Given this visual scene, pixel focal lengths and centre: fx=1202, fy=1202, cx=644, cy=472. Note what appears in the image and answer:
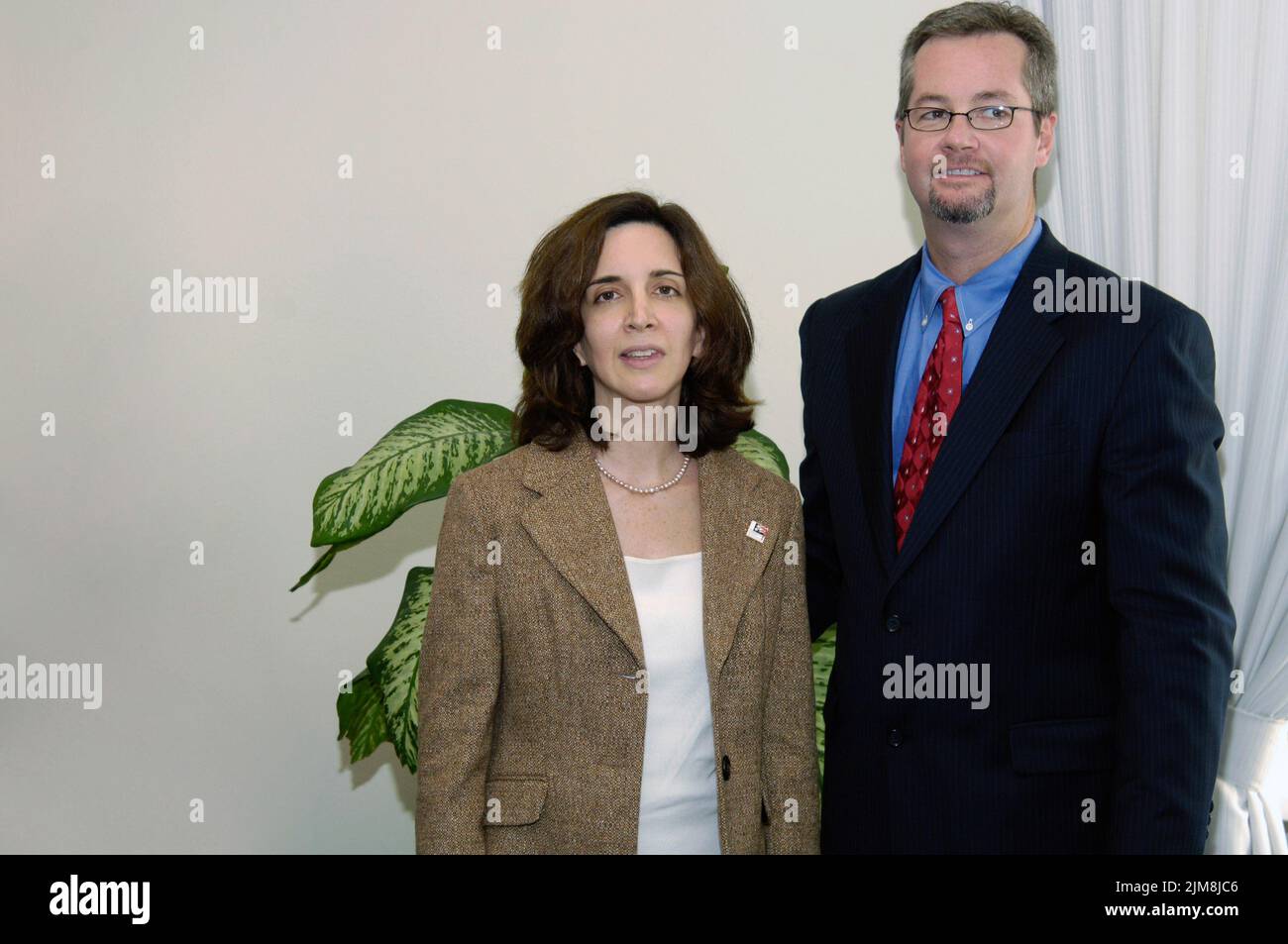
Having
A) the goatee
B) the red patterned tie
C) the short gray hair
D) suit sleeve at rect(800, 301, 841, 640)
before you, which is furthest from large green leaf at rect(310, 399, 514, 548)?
the short gray hair

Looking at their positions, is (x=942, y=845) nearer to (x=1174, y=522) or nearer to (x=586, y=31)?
(x=1174, y=522)

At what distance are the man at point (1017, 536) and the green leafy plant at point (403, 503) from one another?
425mm

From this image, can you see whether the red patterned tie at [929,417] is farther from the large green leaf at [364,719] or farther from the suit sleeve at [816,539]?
the large green leaf at [364,719]

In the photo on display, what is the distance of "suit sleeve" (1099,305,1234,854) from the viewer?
1599 millimetres

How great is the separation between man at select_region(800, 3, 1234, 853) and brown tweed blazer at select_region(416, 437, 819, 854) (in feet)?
0.69

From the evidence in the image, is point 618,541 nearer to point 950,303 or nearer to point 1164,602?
point 950,303

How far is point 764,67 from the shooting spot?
2.94 metres

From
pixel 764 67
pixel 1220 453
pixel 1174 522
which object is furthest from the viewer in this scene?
pixel 764 67

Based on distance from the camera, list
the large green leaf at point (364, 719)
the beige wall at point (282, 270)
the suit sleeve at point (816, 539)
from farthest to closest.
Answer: the beige wall at point (282, 270) → the large green leaf at point (364, 719) → the suit sleeve at point (816, 539)

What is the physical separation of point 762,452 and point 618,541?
591mm

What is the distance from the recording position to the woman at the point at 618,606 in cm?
164

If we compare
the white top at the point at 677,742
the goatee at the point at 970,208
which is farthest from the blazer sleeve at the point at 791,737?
the goatee at the point at 970,208

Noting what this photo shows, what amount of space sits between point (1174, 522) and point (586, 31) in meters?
1.96

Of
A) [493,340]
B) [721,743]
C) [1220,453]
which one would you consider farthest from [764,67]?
[721,743]
